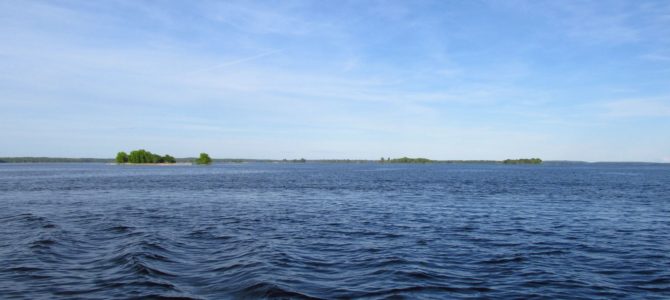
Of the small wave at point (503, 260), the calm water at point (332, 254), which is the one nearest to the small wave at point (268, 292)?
the calm water at point (332, 254)

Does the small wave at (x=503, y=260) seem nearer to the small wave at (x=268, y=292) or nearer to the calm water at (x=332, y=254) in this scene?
the calm water at (x=332, y=254)

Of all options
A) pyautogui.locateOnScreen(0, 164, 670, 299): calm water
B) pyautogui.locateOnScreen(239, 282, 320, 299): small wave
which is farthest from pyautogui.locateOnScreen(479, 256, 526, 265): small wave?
pyautogui.locateOnScreen(239, 282, 320, 299): small wave

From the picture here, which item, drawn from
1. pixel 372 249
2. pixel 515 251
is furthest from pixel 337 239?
pixel 515 251

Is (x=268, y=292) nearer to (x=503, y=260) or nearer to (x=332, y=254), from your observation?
(x=332, y=254)

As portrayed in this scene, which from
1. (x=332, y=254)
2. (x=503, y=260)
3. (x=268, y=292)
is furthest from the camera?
(x=332, y=254)

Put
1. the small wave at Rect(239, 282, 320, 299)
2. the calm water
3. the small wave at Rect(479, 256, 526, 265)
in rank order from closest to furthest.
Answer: the small wave at Rect(239, 282, 320, 299) < the calm water < the small wave at Rect(479, 256, 526, 265)

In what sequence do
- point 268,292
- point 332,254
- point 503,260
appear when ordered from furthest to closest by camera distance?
point 332,254, point 503,260, point 268,292

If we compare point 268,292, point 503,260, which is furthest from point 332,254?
point 503,260

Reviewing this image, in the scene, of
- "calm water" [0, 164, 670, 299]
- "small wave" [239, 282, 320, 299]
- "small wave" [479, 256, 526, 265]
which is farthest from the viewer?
"small wave" [479, 256, 526, 265]

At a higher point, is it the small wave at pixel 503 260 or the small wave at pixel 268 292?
the small wave at pixel 503 260

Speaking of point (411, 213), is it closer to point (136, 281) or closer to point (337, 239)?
point (337, 239)

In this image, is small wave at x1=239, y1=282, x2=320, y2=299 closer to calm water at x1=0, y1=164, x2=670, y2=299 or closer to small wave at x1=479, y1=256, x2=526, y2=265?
calm water at x1=0, y1=164, x2=670, y2=299

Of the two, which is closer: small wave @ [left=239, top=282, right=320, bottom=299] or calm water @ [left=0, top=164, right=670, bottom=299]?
small wave @ [left=239, top=282, right=320, bottom=299]

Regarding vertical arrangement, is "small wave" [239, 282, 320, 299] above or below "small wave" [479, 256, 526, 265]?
below
